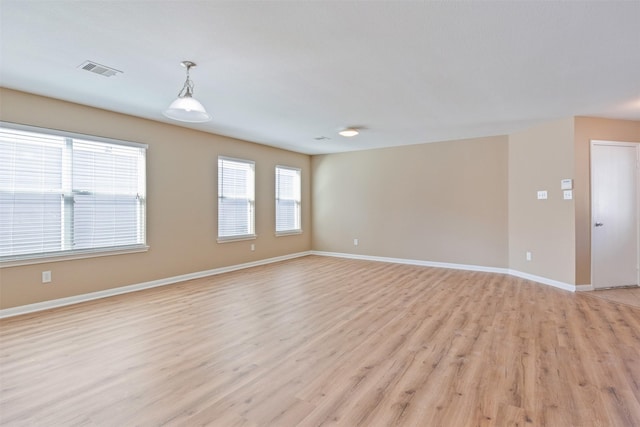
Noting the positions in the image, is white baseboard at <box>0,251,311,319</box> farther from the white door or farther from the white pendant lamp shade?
the white door

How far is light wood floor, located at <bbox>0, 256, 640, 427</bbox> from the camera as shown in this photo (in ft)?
5.92

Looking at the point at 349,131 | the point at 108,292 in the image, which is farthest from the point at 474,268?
the point at 108,292

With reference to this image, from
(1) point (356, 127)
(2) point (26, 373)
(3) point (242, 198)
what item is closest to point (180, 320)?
(2) point (26, 373)

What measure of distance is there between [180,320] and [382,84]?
329 cm

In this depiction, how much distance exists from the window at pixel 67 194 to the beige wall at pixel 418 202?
424 centimetres

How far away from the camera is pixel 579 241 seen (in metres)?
4.39

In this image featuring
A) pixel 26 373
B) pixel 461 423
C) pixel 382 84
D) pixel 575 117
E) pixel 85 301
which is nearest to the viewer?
pixel 461 423

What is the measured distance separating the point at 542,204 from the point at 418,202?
2156 millimetres

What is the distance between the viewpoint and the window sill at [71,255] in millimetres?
3434

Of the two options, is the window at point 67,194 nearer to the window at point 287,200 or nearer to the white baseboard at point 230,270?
the white baseboard at point 230,270

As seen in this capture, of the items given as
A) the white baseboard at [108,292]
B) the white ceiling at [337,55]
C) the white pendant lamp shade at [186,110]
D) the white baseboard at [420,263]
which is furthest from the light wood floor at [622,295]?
the white baseboard at [108,292]

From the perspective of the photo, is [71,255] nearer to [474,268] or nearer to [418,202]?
[418,202]

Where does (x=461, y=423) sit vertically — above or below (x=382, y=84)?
below

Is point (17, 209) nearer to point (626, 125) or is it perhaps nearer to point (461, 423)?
point (461, 423)
